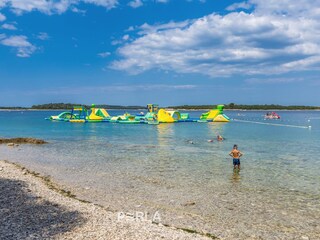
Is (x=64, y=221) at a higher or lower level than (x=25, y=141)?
higher

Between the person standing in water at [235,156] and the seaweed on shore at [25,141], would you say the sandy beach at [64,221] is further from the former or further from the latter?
the seaweed on shore at [25,141]

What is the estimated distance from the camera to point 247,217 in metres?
10.6

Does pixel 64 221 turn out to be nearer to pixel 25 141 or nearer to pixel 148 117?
pixel 25 141

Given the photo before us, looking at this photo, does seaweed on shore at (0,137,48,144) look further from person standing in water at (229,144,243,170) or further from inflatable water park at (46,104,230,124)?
inflatable water park at (46,104,230,124)

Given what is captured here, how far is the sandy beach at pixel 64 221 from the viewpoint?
8.12 m

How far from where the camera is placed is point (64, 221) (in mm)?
9102

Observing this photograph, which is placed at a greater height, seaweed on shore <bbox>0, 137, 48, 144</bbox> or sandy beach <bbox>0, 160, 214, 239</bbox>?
sandy beach <bbox>0, 160, 214, 239</bbox>

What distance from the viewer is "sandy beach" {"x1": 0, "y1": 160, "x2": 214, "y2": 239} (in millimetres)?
8117

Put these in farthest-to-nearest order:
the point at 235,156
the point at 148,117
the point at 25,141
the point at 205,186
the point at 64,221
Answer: the point at 148,117
the point at 25,141
the point at 235,156
the point at 205,186
the point at 64,221

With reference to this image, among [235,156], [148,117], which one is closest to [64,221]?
[235,156]

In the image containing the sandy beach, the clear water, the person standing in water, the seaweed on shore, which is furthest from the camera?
the seaweed on shore

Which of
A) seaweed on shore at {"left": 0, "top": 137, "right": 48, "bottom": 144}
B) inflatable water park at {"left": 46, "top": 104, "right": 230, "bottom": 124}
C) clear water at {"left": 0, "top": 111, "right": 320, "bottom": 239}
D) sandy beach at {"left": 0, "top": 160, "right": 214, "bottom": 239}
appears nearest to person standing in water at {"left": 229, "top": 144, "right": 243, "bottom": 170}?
clear water at {"left": 0, "top": 111, "right": 320, "bottom": 239}

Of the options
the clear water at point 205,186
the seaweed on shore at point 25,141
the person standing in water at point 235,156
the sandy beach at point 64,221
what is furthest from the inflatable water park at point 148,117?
the sandy beach at point 64,221

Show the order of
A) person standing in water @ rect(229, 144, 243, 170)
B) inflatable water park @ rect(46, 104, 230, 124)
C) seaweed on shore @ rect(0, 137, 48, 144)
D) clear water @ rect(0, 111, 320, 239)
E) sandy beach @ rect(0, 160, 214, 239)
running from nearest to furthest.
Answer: sandy beach @ rect(0, 160, 214, 239) < clear water @ rect(0, 111, 320, 239) < person standing in water @ rect(229, 144, 243, 170) < seaweed on shore @ rect(0, 137, 48, 144) < inflatable water park @ rect(46, 104, 230, 124)
